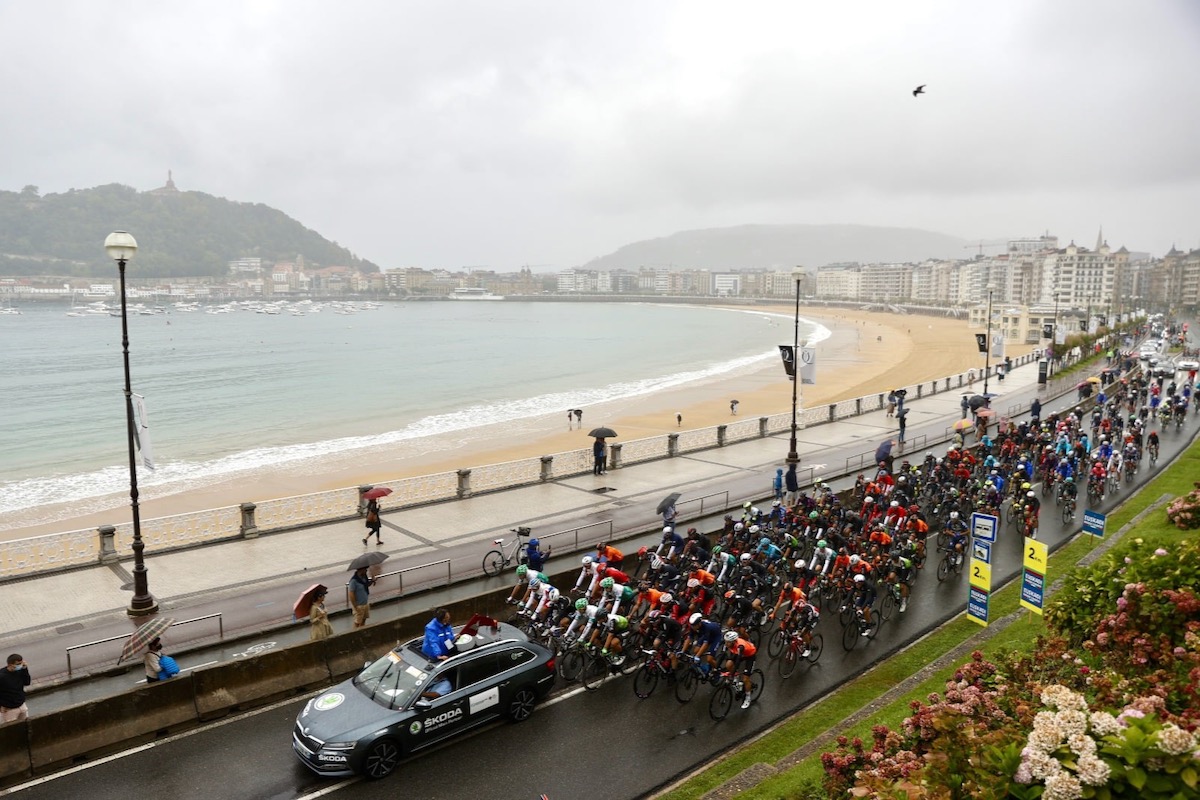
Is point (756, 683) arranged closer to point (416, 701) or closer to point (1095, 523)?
point (416, 701)

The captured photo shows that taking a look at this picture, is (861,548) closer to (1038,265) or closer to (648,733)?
(648,733)

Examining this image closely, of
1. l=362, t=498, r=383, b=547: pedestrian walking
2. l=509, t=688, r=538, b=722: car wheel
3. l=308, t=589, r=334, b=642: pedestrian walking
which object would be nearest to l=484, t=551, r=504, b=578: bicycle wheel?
l=362, t=498, r=383, b=547: pedestrian walking

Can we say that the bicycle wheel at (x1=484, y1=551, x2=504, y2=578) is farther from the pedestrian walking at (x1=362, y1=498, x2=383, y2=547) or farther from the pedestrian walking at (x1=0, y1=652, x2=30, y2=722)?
the pedestrian walking at (x1=0, y1=652, x2=30, y2=722)

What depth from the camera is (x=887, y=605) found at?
48.0 ft

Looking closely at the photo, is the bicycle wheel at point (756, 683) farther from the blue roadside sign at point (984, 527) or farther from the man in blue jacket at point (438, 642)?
the man in blue jacket at point (438, 642)

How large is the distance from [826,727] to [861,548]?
18.9 ft

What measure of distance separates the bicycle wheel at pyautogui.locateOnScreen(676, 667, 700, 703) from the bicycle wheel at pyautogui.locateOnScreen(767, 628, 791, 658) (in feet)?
5.45

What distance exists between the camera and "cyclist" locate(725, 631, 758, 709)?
10719 mm

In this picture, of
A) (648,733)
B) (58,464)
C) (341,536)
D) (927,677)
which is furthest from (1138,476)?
(58,464)

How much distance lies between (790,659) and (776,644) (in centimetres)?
100

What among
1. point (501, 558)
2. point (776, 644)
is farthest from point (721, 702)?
point (501, 558)

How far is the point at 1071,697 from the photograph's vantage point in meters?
4.57

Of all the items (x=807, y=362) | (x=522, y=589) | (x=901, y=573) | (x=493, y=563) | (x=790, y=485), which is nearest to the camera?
(x=522, y=589)

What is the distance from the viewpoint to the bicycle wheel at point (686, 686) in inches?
453
